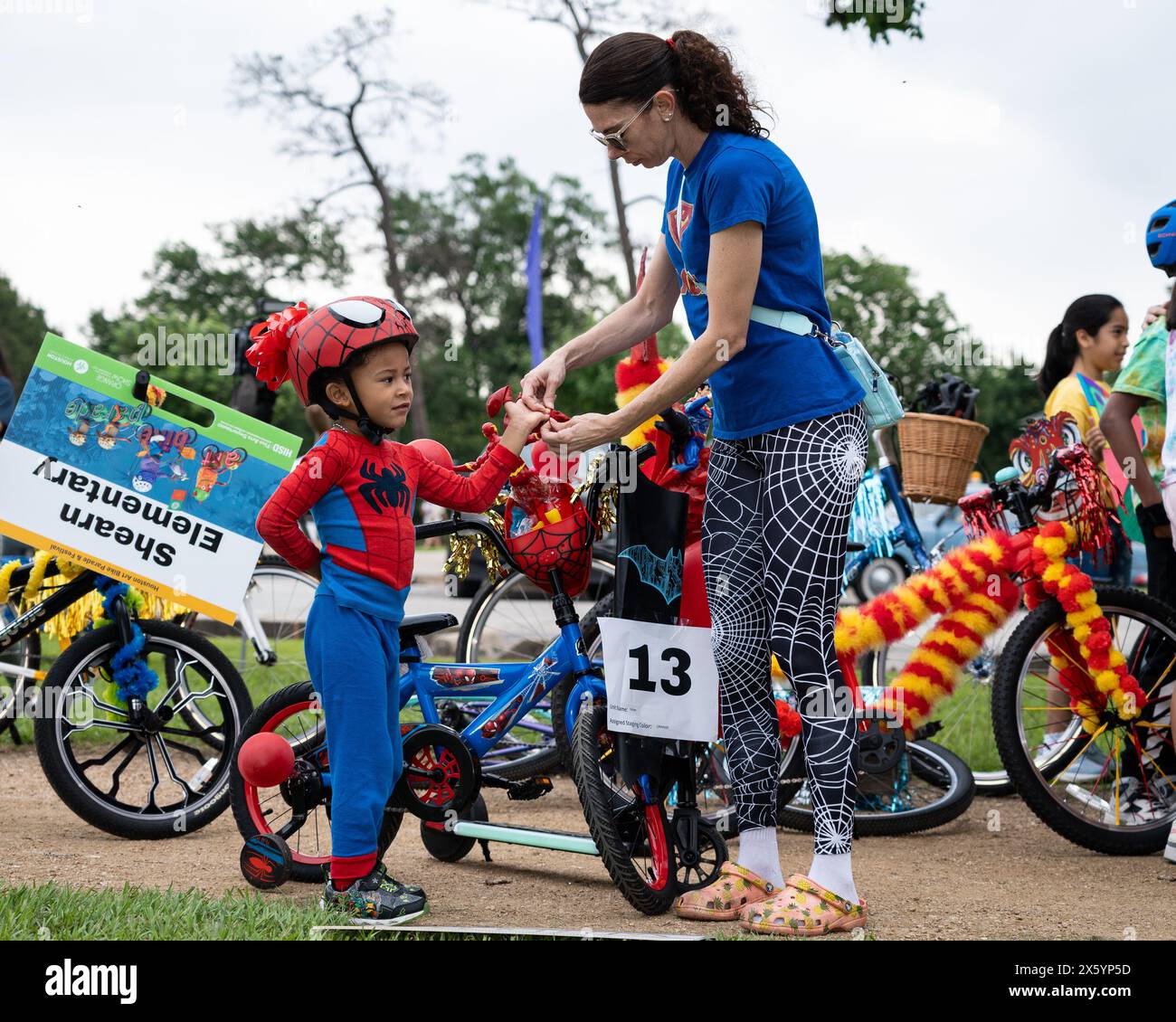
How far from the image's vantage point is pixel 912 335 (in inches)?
1165

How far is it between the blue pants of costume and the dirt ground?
326mm

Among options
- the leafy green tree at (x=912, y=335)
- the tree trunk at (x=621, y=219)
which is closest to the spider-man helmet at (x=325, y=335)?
the tree trunk at (x=621, y=219)

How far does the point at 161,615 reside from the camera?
4.83m

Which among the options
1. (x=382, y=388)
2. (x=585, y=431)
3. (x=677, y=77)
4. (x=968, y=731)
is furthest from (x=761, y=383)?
(x=968, y=731)

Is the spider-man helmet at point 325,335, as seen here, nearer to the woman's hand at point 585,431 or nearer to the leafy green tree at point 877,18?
the woman's hand at point 585,431

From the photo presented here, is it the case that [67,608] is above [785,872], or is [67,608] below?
above

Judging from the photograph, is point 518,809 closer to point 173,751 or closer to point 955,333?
point 173,751

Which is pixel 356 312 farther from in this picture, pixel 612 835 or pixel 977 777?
pixel 977 777

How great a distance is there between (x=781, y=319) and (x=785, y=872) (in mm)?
1770

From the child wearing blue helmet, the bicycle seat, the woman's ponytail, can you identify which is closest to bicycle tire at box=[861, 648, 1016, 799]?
the child wearing blue helmet

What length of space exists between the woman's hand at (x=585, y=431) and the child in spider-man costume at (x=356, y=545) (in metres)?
0.08

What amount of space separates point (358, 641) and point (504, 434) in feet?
2.09

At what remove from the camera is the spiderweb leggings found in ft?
10.6

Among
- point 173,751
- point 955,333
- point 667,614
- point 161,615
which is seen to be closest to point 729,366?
point 667,614
